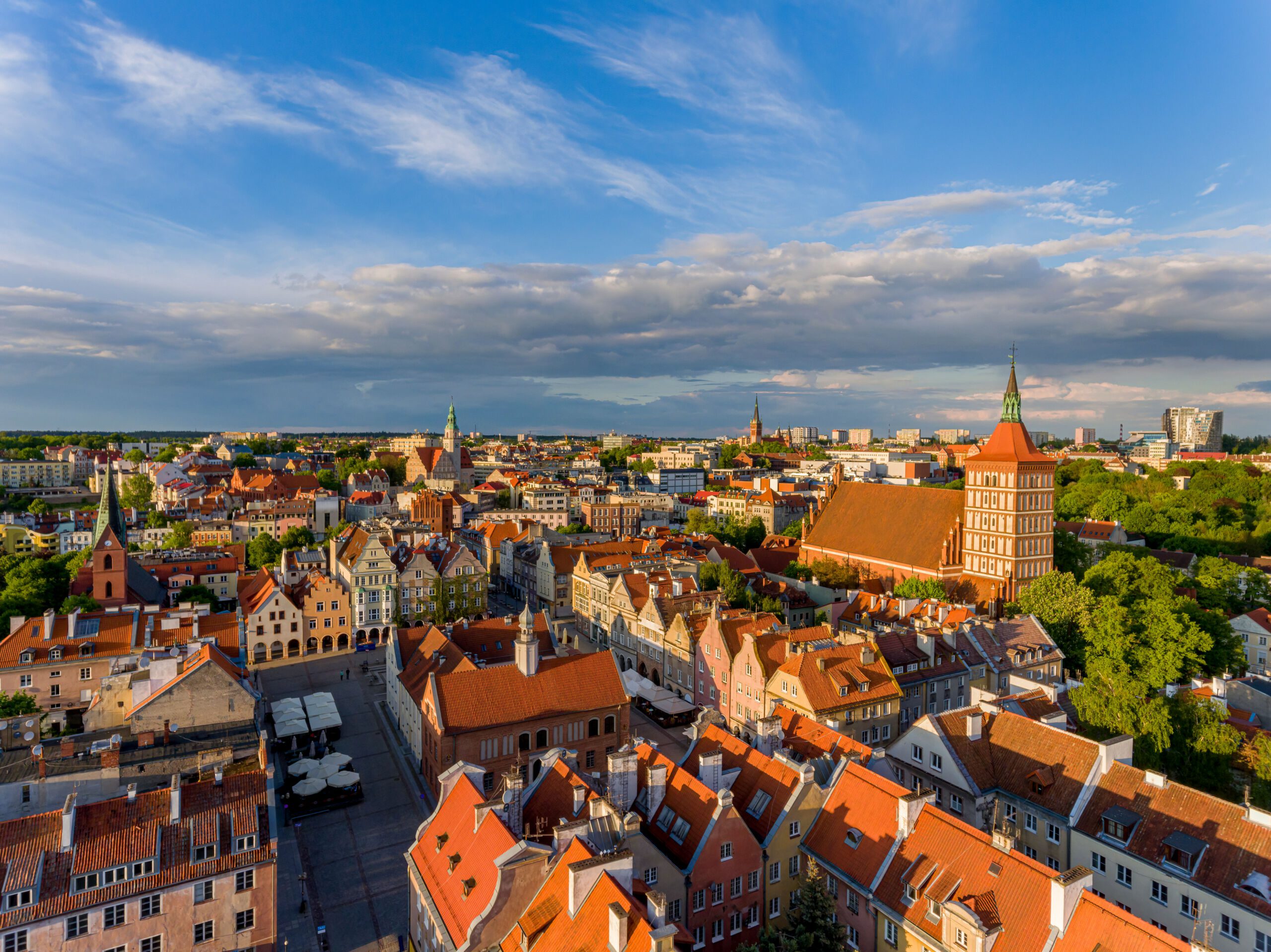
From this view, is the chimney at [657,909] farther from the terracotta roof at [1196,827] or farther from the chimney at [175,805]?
the terracotta roof at [1196,827]

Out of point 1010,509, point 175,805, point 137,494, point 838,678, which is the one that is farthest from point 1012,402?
point 137,494

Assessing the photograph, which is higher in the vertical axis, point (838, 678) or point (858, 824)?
point (858, 824)

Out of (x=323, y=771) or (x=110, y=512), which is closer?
(x=323, y=771)

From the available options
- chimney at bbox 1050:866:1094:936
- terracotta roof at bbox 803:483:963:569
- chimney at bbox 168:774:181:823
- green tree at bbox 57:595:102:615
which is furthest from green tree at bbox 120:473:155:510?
chimney at bbox 1050:866:1094:936

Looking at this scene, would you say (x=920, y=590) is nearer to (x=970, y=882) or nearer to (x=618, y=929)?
(x=970, y=882)

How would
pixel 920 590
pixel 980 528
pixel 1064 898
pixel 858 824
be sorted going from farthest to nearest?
pixel 980 528
pixel 920 590
pixel 858 824
pixel 1064 898

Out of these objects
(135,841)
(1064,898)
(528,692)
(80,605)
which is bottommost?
(528,692)

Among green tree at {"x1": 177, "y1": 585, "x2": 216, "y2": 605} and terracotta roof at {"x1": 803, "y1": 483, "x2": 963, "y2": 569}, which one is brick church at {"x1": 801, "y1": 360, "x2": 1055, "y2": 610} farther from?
green tree at {"x1": 177, "y1": 585, "x2": 216, "y2": 605}
